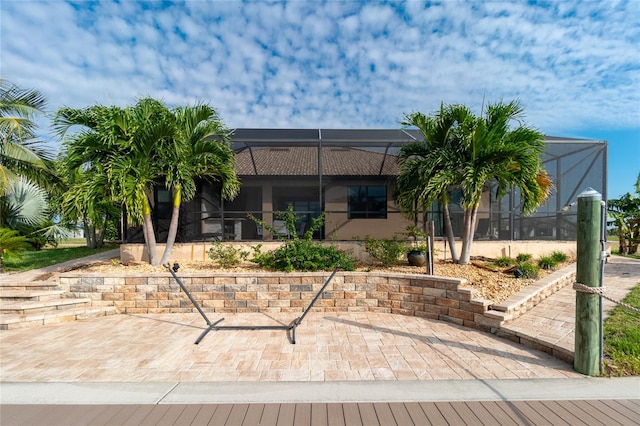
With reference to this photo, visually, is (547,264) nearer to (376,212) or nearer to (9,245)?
(376,212)

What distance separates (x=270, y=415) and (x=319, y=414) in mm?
439

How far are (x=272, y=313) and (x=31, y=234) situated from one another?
12.3 meters

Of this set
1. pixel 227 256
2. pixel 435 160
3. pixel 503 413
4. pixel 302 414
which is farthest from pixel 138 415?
pixel 435 160

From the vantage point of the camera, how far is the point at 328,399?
110 inches

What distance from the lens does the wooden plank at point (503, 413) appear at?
246 centimetres

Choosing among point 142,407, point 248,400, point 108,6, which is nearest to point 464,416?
point 248,400

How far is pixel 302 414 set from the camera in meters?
2.56

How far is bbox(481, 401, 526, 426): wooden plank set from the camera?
Result: 246cm

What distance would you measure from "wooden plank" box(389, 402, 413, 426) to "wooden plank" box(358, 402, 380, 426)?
173 mm

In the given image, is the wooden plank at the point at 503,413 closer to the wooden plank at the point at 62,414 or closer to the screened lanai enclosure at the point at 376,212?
the wooden plank at the point at 62,414

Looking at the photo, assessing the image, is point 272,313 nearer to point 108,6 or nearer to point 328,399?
point 328,399

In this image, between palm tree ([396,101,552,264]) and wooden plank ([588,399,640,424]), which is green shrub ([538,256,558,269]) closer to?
palm tree ([396,101,552,264])

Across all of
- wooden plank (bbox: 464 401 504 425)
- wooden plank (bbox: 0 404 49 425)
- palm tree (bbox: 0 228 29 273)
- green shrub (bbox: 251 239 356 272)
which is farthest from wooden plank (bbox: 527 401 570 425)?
palm tree (bbox: 0 228 29 273)

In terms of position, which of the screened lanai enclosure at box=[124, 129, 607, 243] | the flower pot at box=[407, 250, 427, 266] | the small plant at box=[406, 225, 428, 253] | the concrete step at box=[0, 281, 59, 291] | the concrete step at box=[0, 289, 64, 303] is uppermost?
the screened lanai enclosure at box=[124, 129, 607, 243]
